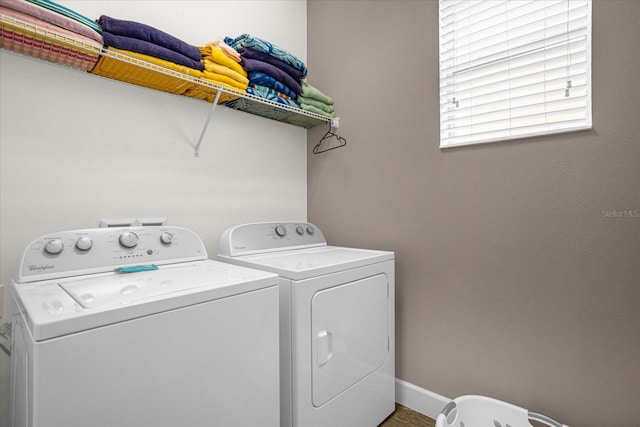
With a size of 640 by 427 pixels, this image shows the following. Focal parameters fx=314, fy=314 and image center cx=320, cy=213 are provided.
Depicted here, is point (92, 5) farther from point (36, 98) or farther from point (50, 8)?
point (36, 98)

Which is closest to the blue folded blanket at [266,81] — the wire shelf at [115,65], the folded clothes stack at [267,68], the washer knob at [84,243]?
the folded clothes stack at [267,68]

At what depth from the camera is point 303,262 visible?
1.43m

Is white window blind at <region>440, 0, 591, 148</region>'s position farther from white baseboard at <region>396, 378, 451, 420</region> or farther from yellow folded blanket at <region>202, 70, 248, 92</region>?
white baseboard at <region>396, 378, 451, 420</region>

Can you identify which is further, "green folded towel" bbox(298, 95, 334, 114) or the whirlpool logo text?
"green folded towel" bbox(298, 95, 334, 114)

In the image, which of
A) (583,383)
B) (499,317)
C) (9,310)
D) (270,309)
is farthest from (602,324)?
(9,310)

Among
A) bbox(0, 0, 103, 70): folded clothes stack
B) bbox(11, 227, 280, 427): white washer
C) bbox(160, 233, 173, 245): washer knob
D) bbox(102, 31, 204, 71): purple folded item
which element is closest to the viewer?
bbox(11, 227, 280, 427): white washer

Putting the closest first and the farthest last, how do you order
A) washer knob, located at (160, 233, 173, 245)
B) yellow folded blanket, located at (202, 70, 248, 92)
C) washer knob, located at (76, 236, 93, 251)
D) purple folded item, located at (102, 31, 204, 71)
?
washer knob, located at (76, 236, 93, 251) < purple folded item, located at (102, 31, 204, 71) < washer knob, located at (160, 233, 173, 245) < yellow folded blanket, located at (202, 70, 248, 92)

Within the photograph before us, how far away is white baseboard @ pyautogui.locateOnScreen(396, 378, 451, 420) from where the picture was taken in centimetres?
167

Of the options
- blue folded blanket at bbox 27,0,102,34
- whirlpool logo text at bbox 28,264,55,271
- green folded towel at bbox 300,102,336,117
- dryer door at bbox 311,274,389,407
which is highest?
blue folded blanket at bbox 27,0,102,34

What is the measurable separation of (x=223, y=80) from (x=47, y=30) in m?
0.67

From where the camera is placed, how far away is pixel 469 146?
5.16 ft

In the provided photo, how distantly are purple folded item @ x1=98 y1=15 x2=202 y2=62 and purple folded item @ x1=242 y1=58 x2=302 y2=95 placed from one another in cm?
27
